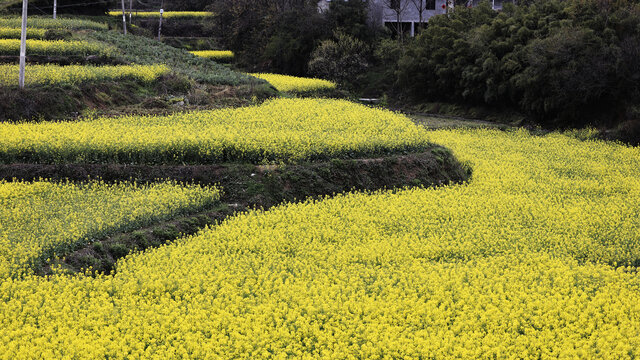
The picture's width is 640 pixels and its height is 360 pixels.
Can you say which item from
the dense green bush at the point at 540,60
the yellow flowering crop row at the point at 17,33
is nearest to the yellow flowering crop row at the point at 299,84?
the dense green bush at the point at 540,60

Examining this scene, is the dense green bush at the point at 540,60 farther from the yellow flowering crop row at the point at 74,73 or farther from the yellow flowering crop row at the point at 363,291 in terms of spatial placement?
the yellow flowering crop row at the point at 74,73

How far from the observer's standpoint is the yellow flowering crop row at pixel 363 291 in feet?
29.4

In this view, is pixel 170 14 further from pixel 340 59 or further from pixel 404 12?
pixel 404 12

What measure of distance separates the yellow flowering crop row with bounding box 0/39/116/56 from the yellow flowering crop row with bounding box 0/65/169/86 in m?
2.56

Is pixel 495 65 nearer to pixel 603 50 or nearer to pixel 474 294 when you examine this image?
pixel 603 50

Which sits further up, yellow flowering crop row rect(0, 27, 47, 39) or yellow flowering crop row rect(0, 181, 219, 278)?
yellow flowering crop row rect(0, 27, 47, 39)

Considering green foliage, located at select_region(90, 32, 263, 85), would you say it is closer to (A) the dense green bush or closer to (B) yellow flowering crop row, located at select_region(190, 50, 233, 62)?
(A) the dense green bush

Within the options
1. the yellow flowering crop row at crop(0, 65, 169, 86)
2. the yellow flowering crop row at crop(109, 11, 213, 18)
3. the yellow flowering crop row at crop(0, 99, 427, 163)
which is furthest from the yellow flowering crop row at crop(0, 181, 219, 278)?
the yellow flowering crop row at crop(109, 11, 213, 18)

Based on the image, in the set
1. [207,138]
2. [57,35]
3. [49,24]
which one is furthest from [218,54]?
[207,138]

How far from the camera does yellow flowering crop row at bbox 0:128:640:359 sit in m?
8.96

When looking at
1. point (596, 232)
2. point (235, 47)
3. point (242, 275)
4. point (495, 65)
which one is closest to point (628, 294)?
point (596, 232)

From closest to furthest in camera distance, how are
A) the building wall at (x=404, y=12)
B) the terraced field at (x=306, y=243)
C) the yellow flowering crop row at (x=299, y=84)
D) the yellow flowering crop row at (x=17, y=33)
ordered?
the terraced field at (x=306, y=243) < the yellow flowering crop row at (x=17, y=33) < the yellow flowering crop row at (x=299, y=84) < the building wall at (x=404, y=12)

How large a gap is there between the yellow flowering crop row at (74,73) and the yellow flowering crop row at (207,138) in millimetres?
3779

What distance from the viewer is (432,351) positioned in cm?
881
